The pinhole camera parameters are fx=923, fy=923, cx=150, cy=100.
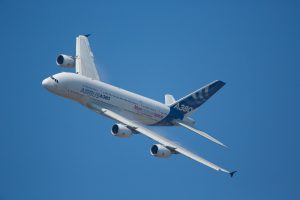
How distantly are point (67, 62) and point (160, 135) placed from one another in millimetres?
22038

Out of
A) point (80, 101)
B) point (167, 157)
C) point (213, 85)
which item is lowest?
point (167, 157)

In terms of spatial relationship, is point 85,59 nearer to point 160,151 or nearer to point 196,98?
point 196,98

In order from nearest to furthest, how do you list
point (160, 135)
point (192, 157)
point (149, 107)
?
point (192, 157)
point (160, 135)
point (149, 107)

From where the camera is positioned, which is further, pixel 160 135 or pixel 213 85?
pixel 213 85

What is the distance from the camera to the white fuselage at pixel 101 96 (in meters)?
141

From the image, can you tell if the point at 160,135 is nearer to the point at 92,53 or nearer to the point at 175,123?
the point at 175,123

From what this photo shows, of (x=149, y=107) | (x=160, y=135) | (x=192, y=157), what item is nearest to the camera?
(x=192, y=157)

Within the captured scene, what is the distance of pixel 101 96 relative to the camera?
144 metres

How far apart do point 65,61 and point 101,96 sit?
1173 cm

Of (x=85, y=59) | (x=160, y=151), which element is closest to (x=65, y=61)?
(x=85, y=59)

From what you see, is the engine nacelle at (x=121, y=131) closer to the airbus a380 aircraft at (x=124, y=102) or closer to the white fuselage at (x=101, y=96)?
the airbus a380 aircraft at (x=124, y=102)

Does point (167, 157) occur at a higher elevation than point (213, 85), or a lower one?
lower

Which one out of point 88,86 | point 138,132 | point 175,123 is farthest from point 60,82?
point 175,123

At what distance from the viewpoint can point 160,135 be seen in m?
141
